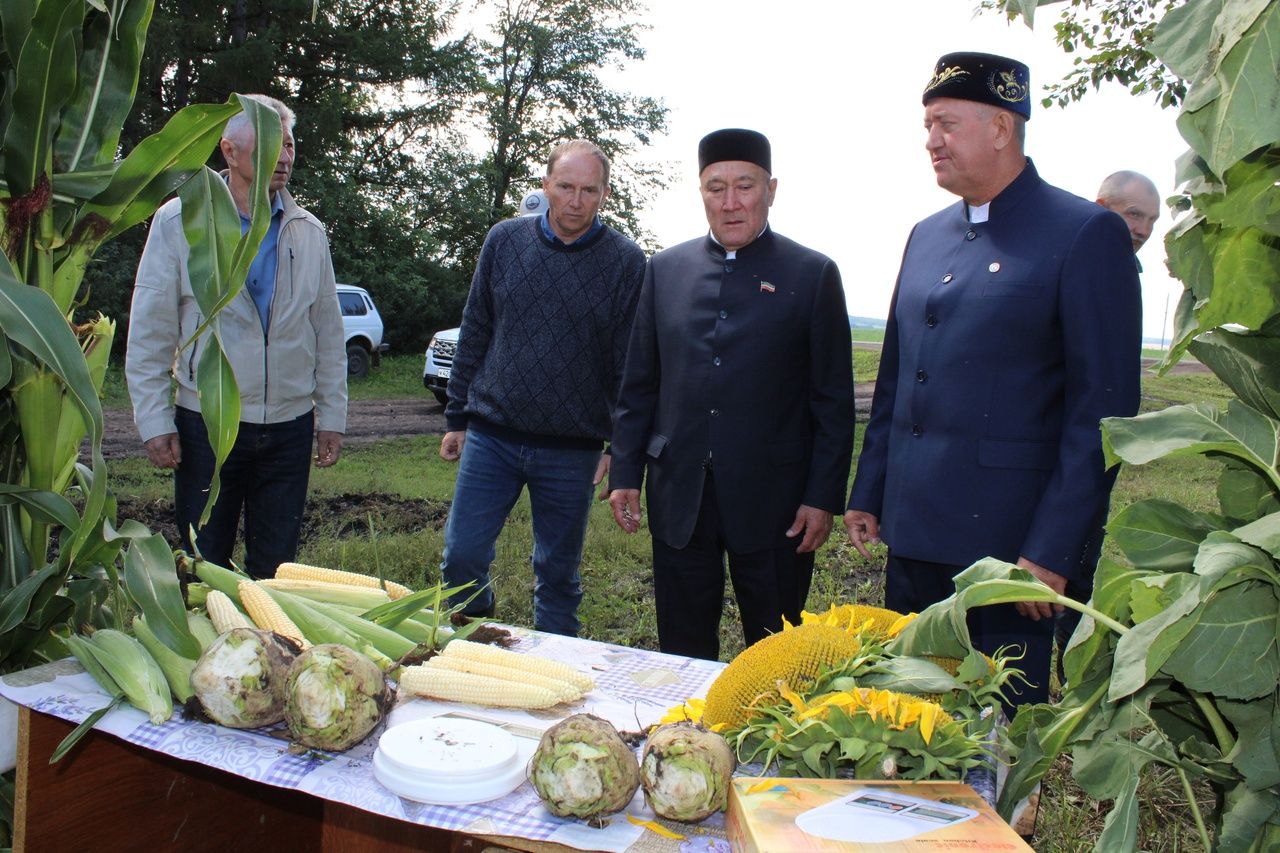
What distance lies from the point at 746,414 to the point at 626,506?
0.59m

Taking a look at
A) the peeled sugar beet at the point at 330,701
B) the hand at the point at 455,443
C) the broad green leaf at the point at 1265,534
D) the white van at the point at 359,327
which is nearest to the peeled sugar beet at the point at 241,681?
the peeled sugar beet at the point at 330,701

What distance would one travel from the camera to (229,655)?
1.71 metres

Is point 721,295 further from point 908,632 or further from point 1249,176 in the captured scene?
point 1249,176

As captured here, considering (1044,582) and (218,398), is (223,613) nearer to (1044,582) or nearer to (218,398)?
(218,398)

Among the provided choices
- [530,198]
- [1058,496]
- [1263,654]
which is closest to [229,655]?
[1263,654]

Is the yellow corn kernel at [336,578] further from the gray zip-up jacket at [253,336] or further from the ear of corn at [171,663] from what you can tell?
the gray zip-up jacket at [253,336]

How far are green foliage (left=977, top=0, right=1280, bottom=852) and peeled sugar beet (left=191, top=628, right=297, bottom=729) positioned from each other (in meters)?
1.17

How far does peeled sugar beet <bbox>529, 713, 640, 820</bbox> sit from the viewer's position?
143 centimetres

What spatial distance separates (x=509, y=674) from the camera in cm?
188

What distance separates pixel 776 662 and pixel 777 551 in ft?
5.65

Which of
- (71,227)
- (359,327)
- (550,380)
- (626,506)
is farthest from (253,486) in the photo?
(359,327)

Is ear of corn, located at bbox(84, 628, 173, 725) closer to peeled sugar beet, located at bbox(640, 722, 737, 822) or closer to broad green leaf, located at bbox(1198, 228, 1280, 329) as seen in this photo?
peeled sugar beet, located at bbox(640, 722, 737, 822)

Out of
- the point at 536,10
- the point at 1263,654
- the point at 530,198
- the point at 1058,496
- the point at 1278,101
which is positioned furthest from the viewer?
the point at 536,10

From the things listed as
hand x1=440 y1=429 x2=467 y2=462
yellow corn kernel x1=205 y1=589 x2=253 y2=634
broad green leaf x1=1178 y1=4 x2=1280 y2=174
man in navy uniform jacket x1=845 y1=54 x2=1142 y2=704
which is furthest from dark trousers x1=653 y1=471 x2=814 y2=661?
broad green leaf x1=1178 y1=4 x2=1280 y2=174
